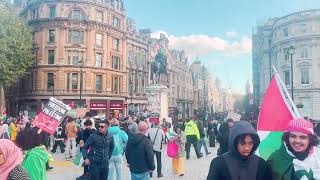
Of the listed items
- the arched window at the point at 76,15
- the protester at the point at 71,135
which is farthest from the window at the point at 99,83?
the protester at the point at 71,135

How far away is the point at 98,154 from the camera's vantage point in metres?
7.90

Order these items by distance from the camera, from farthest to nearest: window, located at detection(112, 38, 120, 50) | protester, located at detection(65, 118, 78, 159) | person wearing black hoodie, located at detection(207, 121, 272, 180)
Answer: window, located at detection(112, 38, 120, 50)
protester, located at detection(65, 118, 78, 159)
person wearing black hoodie, located at detection(207, 121, 272, 180)

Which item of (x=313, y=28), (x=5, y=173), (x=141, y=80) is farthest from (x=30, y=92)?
(x=5, y=173)

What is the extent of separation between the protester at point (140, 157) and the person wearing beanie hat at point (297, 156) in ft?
13.5

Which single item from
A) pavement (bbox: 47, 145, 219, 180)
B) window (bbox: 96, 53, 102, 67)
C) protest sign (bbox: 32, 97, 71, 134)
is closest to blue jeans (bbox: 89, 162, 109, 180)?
protest sign (bbox: 32, 97, 71, 134)

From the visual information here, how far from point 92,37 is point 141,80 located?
14147 mm

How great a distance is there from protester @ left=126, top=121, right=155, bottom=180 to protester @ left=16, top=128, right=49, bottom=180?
2.90m

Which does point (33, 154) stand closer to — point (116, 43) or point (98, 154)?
point (98, 154)

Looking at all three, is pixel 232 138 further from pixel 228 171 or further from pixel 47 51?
pixel 47 51

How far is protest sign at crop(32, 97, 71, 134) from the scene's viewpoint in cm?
A: 866

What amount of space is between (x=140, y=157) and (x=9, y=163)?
4155 mm

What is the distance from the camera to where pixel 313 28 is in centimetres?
4934

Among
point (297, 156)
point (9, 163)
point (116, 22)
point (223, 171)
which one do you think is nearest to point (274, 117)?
point (297, 156)

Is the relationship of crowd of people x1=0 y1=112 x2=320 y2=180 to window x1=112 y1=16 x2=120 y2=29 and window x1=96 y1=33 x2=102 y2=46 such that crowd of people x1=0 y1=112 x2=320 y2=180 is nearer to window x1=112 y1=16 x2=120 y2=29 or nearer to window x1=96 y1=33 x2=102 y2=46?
window x1=96 y1=33 x2=102 y2=46
